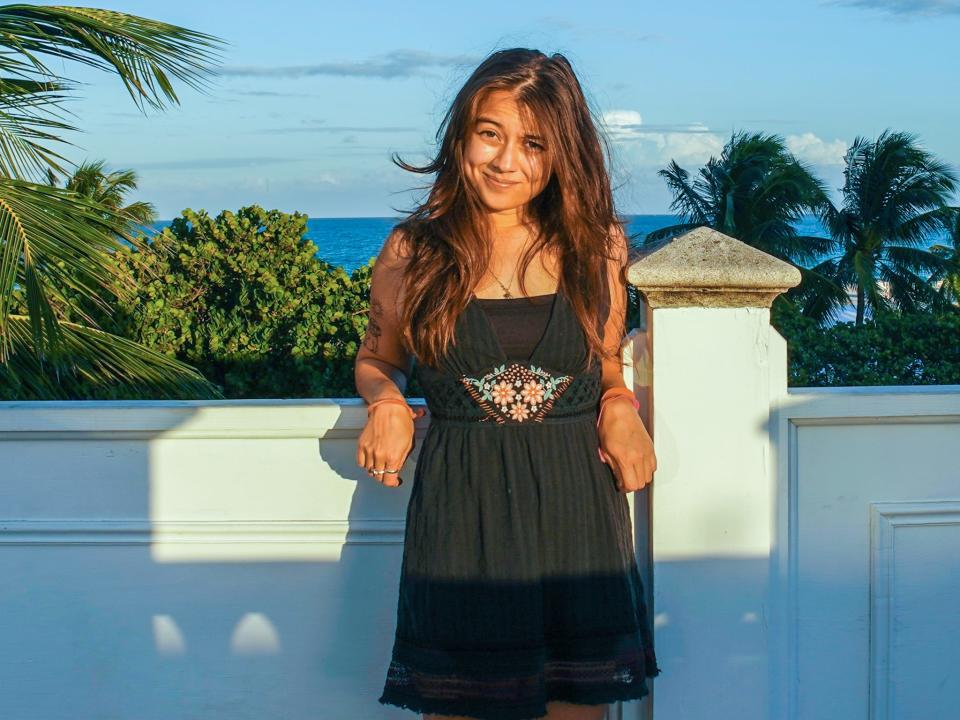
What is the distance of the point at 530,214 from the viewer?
2.19 meters

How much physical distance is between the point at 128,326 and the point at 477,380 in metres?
8.28

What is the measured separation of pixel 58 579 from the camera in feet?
7.89

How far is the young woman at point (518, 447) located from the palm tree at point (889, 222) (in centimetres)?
1985

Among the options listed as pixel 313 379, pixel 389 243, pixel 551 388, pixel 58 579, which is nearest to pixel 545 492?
pixel 551 388

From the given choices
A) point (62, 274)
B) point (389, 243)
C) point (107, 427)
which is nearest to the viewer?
point (389, 243)

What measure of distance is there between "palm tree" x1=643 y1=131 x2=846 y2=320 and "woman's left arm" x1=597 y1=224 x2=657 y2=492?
57.5 feet

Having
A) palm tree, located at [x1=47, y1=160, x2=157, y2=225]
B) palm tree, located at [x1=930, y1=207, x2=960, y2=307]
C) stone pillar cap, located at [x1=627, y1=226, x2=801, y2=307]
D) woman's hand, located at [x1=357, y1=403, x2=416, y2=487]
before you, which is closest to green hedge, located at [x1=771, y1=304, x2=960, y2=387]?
palm tree, located at [x1=47, y1=160, x2=157, y2=225]

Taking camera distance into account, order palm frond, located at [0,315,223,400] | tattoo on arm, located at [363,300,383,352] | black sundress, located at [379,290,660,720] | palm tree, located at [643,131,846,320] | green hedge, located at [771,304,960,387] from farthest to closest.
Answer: palm tree, located at [643,131,846,320]
green hedge, located at [771,304,960,387]
palm frond, located at [0,315,223,400]
tattoo on arm, located at [363,300,383,352]
black sundress, located at [379,290,660,720]

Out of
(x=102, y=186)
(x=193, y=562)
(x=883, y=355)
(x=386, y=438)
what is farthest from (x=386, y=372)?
(x=102, y=186)

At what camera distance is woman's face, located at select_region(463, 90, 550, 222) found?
6.65 ft

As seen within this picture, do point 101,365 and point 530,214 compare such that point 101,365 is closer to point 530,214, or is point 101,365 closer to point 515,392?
point 530,214

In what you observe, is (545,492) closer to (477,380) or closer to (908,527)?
(477,380)

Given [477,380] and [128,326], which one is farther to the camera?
[128,326]

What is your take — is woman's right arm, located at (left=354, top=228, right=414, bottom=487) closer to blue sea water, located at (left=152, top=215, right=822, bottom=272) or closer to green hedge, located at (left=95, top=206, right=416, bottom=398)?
green hedge, located at (left=95, top=206, right=416, bottom=398)
